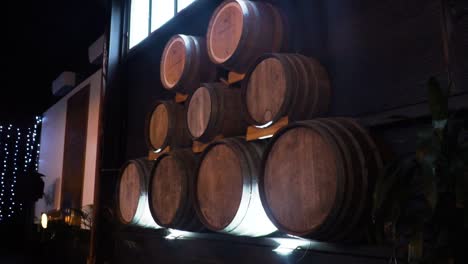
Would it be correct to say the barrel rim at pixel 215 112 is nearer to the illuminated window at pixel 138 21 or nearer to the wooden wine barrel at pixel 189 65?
the wooden wine barrel at pixel 189 65

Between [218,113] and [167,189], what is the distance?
0.81 metres

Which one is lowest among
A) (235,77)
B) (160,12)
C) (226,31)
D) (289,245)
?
(289,245)

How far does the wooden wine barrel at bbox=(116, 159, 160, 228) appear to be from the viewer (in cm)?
371

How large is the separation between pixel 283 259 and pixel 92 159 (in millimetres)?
4946

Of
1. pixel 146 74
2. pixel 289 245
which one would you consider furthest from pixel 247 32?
pixel 146 74

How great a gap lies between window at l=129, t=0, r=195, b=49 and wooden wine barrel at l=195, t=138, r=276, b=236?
198 centimetres

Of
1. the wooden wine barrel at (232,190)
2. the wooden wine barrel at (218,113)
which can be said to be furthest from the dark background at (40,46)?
the wooden wine barrel at (232,190)

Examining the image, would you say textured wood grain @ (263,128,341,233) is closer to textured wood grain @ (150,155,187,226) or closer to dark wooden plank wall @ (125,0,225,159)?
textured wood grain @ (150,155,187,226)

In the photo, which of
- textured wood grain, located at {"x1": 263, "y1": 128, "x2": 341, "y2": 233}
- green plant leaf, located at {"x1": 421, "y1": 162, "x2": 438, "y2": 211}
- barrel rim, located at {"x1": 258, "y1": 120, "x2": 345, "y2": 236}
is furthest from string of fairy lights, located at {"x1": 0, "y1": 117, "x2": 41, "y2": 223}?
green plant leaf, located at {"x1": 421, "y1": 162, "x2": 438, "y2": 211}

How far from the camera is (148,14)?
495 centimetres

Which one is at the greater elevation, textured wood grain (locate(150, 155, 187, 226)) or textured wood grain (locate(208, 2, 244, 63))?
textured wood grain (locate(208, 2, 244, 63))

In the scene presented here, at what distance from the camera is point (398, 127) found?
84.4 inches

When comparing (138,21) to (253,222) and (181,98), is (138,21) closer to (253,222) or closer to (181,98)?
(181,98)

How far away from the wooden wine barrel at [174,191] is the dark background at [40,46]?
3.03m
